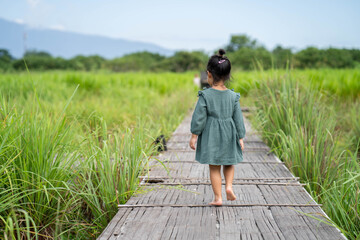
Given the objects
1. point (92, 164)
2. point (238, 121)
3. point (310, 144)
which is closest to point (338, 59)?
point (310, 144)

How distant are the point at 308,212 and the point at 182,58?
5262cm

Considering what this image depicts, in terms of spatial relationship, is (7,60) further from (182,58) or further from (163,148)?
(163,148)

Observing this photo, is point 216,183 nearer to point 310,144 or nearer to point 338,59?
point 310,144

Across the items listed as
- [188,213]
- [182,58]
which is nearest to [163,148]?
[188,213]

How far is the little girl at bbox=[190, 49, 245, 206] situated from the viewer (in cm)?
283

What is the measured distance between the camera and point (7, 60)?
41438 mm

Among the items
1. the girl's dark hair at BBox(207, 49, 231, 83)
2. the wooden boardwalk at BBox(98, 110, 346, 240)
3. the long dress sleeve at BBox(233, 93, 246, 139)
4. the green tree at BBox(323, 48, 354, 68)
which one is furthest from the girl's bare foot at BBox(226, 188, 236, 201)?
the green tree at BBox(323, 48, 354, 68)

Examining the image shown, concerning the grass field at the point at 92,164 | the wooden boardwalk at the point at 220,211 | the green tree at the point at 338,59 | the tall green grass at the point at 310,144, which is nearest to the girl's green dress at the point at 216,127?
the wooden boardwalk at the point at 220,211

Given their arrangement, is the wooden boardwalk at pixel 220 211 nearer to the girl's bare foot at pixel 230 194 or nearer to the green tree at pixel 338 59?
the girl's bare foot at pixel 230 194

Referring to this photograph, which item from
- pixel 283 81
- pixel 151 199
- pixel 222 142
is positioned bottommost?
pixel 151 199

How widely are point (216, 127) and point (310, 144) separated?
1390mm

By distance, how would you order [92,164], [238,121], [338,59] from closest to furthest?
[238,121] → [92,164] → [338,59]

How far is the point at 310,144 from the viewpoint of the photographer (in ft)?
12.2

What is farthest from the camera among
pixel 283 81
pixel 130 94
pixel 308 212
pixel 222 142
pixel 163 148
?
pixel 130 94
